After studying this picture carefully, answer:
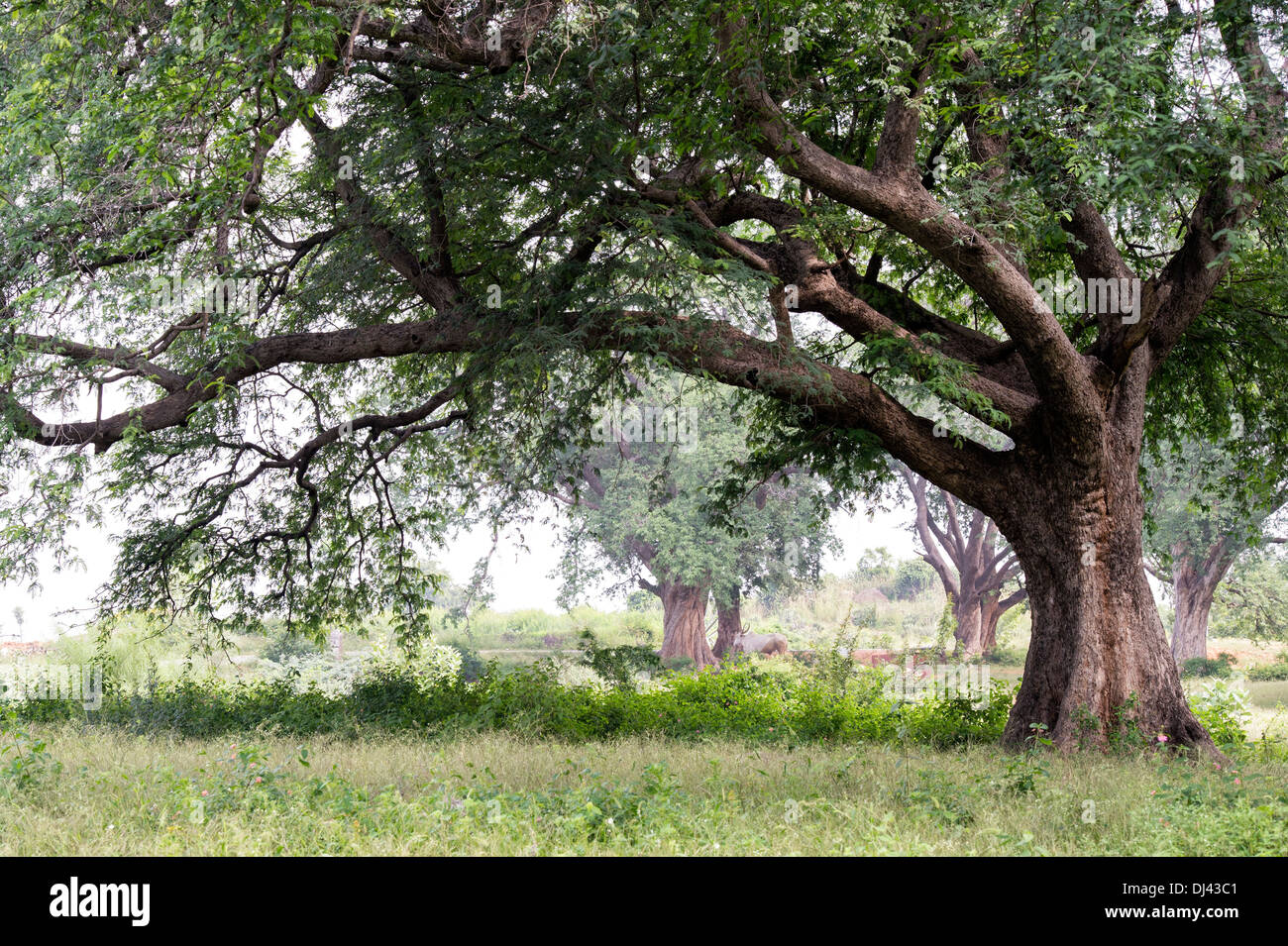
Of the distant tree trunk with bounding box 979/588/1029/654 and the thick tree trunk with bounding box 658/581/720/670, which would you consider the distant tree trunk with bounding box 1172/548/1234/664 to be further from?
the thick tree trunk with bounding box 658/581/720/670

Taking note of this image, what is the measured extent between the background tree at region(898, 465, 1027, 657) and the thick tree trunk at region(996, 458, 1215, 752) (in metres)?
21.2

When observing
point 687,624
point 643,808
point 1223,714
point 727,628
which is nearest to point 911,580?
point 727,628

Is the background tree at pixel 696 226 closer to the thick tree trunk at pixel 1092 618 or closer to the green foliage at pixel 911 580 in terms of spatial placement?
the thick tree trunk at pixel 1092 618

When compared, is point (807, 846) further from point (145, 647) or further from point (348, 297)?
point (145, 647)

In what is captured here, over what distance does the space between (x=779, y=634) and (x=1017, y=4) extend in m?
27.5

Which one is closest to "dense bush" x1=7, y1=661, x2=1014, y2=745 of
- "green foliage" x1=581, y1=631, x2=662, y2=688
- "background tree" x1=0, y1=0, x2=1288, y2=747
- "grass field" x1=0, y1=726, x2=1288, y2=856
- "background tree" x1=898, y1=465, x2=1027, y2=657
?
"green foliage" x1=581, y1=631, x2=662, y2=688

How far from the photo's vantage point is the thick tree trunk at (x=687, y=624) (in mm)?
31250

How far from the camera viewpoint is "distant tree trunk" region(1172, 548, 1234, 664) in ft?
99.2

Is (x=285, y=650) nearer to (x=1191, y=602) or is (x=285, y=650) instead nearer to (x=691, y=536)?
(x=691, y=536)

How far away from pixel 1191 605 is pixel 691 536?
15715 mm

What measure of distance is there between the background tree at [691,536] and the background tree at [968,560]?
155 inches

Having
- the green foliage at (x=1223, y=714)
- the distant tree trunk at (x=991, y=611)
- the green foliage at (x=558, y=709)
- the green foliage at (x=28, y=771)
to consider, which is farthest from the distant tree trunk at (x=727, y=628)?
the green foliage at (x=28, y=771)

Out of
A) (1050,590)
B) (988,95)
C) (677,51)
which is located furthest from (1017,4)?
(1050,590)

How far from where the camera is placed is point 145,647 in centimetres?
2042
